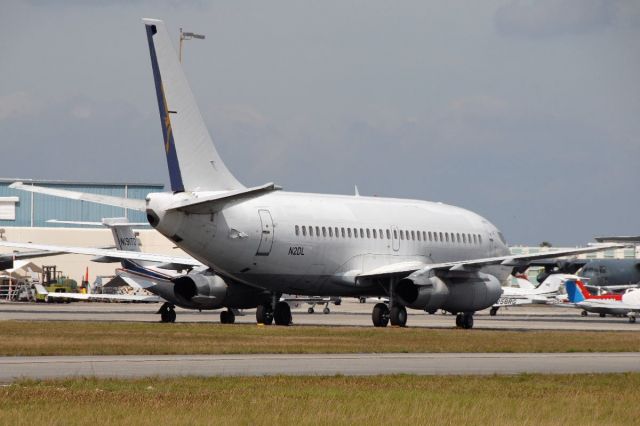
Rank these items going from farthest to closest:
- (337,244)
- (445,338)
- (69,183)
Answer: (69,183), (337,244), (445,338)

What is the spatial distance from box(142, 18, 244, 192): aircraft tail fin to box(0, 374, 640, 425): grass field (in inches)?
795

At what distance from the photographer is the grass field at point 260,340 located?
103 feet

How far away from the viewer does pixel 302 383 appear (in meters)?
22.1

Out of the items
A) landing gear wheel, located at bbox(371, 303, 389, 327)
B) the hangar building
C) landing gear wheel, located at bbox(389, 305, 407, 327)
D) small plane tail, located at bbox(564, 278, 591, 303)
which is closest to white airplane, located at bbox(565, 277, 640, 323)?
small plane tail, located at bbox(564, 278, 591, 303)

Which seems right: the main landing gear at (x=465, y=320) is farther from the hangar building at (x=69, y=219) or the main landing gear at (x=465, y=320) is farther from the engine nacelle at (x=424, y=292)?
the hangar building at (x=69, y=219)

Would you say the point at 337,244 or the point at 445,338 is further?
the point at 337,244

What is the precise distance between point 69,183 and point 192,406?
126410mm

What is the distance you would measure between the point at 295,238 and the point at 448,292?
6575mm

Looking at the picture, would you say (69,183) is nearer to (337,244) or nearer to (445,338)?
(337,244)

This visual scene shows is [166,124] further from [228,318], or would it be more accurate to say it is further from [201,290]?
[228,318]

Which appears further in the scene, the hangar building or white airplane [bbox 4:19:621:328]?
the hangar building

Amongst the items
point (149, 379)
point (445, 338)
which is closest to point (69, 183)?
point (445, 338)

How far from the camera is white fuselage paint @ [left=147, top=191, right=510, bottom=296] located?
42844 mm

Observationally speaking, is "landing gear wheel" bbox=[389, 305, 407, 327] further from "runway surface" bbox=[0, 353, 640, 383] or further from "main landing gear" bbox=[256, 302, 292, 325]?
"runway surface" bbox=[0, 353, 640, 383]
